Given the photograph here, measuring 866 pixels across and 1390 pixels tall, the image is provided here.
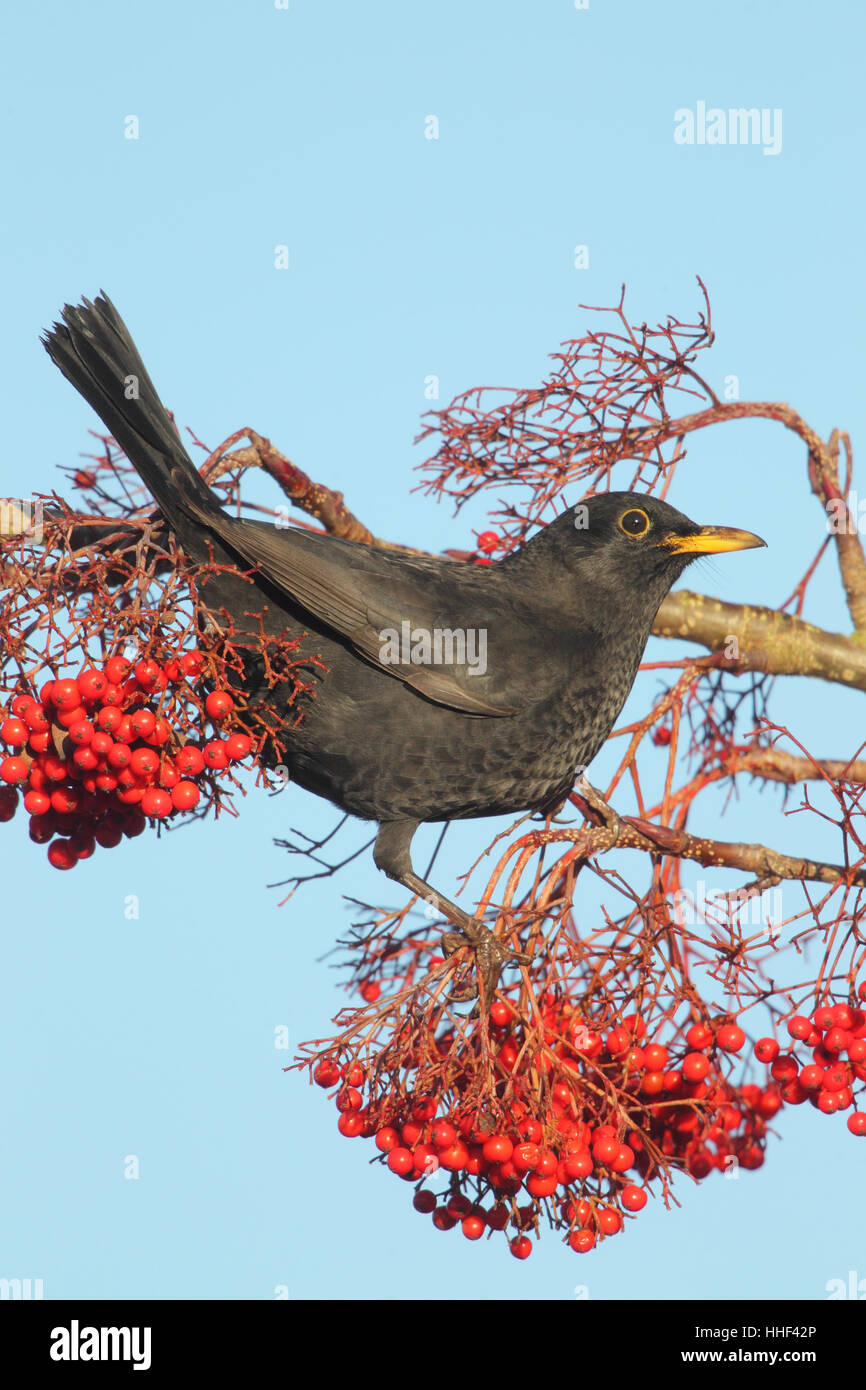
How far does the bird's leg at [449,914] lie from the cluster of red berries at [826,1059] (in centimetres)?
80

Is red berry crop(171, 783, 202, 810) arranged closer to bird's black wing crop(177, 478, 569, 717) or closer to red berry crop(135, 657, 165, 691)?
red berry crop(135, 657, 165, 691)

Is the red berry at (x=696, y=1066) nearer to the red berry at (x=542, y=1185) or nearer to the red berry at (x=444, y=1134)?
the red berry at (x=542, y=1185)

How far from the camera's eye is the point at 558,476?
5.31m

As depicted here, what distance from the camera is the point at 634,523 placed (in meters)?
5.25

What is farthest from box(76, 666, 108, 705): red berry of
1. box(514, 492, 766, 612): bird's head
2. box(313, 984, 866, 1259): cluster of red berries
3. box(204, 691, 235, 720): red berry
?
box(514, 492, 766, 612): bird's head

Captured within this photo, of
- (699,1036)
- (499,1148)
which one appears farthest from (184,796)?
(699,1036)

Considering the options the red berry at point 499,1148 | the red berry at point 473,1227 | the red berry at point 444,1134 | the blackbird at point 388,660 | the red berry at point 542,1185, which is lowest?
the red berry at point 473,1227

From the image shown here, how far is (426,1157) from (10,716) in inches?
66.1

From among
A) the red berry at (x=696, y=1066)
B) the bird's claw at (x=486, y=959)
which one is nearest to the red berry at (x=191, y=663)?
the bird's claw at (x=486, y=959)

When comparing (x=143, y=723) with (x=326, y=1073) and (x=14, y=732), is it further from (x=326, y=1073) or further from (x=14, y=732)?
(x=326, y=1073)

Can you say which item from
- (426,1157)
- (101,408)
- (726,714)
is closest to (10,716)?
(101,408)

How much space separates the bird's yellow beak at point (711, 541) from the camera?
17.0 feet

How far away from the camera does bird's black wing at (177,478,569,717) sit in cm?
468

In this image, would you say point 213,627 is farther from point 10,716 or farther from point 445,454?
point 445,454
